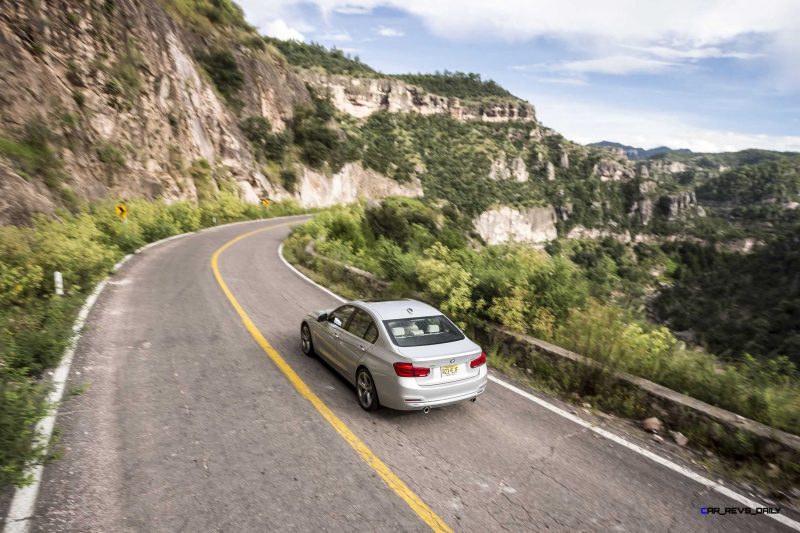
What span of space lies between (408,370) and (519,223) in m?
122

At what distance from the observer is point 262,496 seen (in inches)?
154

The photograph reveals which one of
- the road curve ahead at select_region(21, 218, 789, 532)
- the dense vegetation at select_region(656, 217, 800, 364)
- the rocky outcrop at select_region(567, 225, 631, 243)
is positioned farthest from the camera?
the rocky outcrop at select_region(567, 225, 631, 243)

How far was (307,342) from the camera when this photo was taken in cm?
764

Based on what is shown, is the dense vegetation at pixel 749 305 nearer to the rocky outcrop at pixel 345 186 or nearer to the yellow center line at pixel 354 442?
the yellow center line at pixel 354 442

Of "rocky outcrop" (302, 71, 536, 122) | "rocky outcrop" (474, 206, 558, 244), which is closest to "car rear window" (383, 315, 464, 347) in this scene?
"rocky outcrop" (302, 71, 536, 122)

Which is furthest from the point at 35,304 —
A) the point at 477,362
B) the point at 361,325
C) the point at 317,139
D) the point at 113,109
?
the point at 317,139

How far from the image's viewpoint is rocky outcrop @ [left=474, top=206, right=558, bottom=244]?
360 ft

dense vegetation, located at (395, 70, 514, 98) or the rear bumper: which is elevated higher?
dense vegetation, located at (395, 70, 514, 98)

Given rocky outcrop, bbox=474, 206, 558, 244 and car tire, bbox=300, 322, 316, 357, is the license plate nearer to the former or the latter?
car tire, bbox=300, 322, 316, 357

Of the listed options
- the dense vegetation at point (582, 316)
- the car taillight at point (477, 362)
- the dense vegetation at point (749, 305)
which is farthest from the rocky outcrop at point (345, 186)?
the dense vegetation at point (749, 305)

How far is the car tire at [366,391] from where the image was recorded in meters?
5.63

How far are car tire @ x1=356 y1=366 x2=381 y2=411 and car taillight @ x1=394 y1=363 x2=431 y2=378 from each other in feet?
1.69

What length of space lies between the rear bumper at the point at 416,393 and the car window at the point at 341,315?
1.50m

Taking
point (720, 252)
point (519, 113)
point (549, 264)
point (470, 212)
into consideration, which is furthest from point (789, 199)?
point (549, 264)
